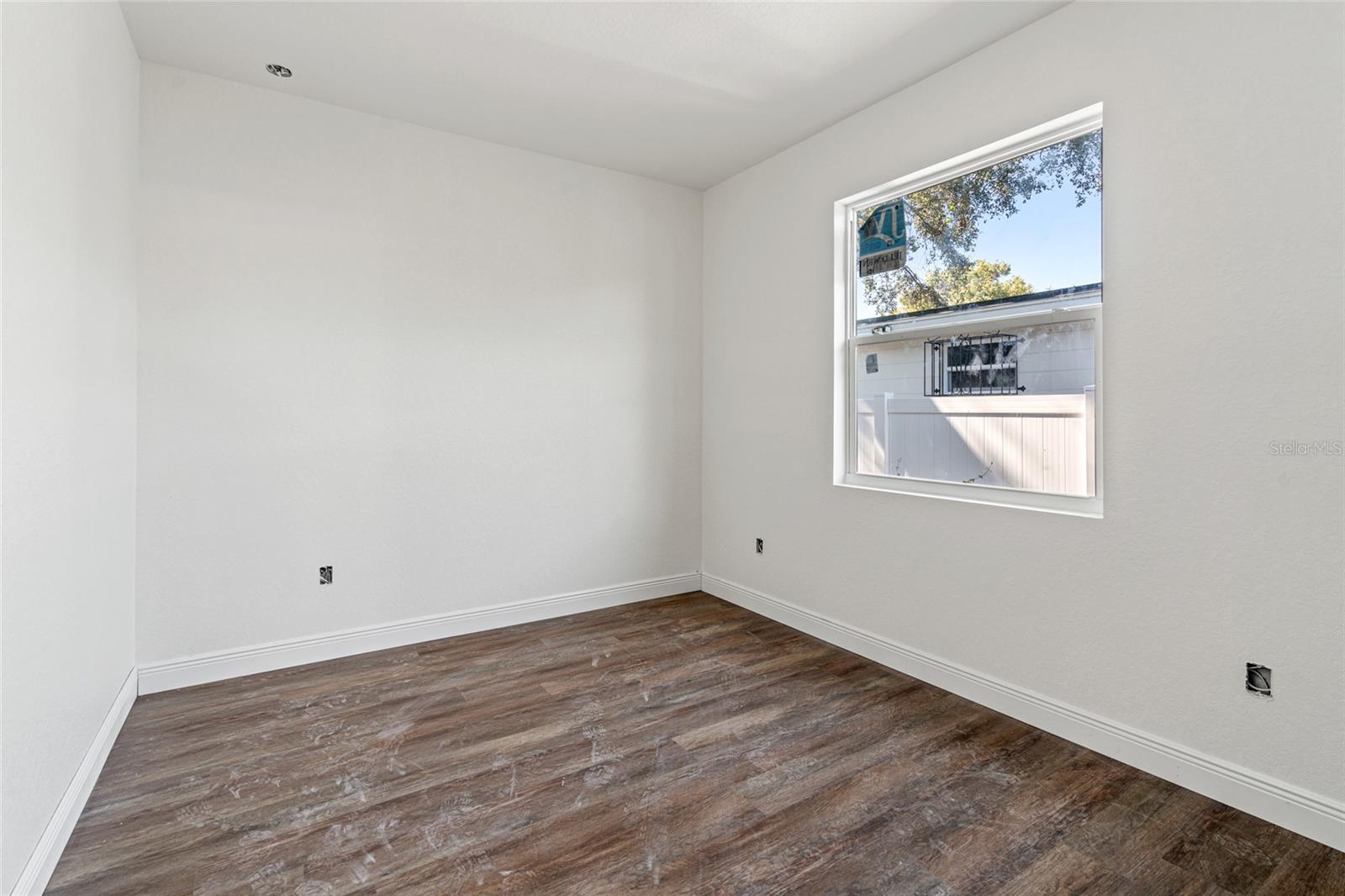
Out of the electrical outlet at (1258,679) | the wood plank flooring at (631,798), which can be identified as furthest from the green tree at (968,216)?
the wood plank flooring at (631,798)

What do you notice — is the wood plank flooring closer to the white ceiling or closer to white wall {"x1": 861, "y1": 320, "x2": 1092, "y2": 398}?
white wall {"x1": 861, "y1": 320, "x2": 1092, "y2": 398}

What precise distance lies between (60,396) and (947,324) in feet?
10.9

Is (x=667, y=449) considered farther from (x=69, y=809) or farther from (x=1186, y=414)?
(x=69, y=809)

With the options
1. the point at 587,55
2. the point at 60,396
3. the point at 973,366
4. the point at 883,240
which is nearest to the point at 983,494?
the point at 973,366

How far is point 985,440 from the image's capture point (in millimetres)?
2945

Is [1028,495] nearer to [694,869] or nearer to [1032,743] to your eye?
[1032,743]

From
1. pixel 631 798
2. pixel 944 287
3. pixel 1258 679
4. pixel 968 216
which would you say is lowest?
pixel 631 798

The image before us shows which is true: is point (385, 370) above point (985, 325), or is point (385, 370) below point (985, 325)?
below

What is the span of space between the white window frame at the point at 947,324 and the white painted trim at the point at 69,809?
10.7ft

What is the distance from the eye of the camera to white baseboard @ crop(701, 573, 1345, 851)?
6.40 ft

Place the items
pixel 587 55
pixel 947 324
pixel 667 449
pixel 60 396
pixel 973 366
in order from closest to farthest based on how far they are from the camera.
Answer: pixel 60 396 < pixel 587 55 < pixel 973 366 < pixel 947 324 < pixel 667 449

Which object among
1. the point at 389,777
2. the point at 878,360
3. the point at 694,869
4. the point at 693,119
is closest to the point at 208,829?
the point at 389,777

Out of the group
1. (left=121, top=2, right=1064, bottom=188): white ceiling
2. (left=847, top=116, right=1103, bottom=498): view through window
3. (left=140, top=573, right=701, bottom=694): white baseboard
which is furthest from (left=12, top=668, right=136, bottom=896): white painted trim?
(left=847, top=116, right=1103, bottom=498): view through window

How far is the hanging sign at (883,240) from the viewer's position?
335 centimetres
